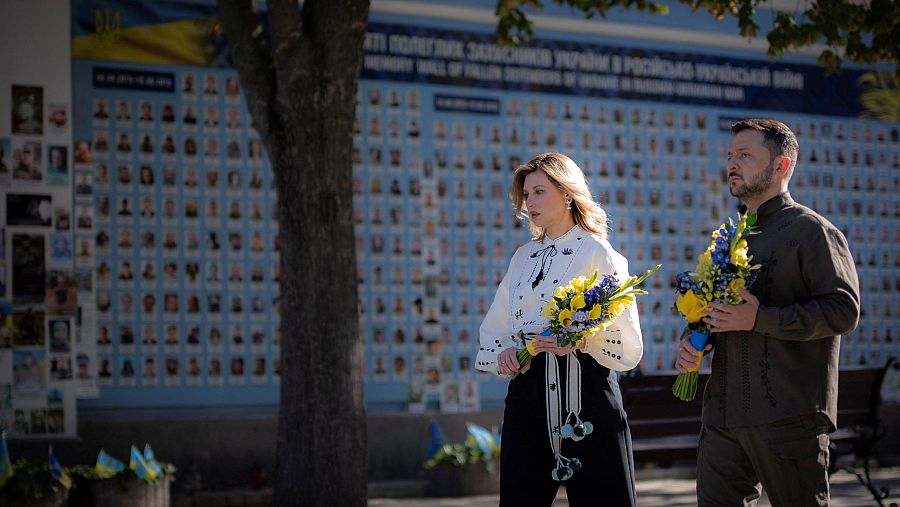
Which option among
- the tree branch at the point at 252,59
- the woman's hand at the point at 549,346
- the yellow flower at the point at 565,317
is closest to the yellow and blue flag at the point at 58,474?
the tree branch at the point at 252,59

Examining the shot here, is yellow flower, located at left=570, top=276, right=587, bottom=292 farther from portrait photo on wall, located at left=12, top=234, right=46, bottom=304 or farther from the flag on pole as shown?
portrait photo on wall, located at left=12, top=234, right=46, bottom=304

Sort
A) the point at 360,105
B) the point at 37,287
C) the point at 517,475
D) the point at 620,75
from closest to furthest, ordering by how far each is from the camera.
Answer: the point at 517,475 → the point at 37,287 → the point at 360,105 → the point at 620,75

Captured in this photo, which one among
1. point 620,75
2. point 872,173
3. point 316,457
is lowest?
point 316,457

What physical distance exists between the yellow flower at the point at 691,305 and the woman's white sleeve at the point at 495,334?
831 mm

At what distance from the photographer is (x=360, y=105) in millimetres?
12094

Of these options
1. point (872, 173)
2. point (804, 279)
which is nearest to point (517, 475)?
point (804, 279)

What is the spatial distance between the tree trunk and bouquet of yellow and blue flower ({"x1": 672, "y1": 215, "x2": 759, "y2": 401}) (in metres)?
3.90

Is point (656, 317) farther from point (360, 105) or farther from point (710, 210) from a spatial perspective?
point (360, 105)

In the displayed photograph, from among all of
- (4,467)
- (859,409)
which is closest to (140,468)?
(4,467)

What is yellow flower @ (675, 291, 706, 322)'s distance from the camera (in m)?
5.13

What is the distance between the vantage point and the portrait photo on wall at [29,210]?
10812 mm

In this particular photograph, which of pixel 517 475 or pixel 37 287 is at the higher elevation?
pixel 37 287

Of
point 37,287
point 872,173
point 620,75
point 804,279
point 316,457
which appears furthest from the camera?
point 872,173

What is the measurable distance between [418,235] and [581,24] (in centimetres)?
266
